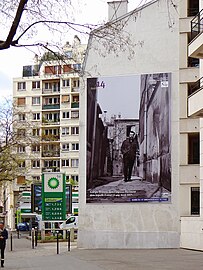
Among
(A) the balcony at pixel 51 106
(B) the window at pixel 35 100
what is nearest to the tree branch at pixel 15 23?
(A) the balcony at pixel 51 106

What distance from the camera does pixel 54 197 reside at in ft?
159

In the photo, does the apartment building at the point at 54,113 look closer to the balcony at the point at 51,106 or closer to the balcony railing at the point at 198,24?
the balcony at the point at 51,106

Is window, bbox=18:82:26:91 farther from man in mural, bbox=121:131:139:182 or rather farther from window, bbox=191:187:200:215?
window, bbox=191:187:200:215

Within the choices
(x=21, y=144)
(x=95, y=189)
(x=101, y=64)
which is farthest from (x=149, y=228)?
(x=21, y=144)

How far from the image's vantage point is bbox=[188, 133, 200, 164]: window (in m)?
42.2

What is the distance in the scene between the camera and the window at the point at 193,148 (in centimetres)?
4216

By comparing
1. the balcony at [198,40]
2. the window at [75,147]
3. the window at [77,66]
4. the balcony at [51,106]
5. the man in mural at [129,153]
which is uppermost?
the balcony at [51,106]

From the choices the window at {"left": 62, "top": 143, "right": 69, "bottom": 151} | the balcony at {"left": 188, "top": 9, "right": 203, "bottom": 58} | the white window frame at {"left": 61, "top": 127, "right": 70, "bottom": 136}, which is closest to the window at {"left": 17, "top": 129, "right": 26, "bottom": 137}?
the balcony at {"left": 188, "top": 9, "right": 203, "bottom": 58}

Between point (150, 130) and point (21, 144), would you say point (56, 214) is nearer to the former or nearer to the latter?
point (21, 144)

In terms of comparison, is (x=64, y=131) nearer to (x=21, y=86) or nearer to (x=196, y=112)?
(x=21, y=86)

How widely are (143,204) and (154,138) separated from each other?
375cm

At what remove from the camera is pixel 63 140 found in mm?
105875

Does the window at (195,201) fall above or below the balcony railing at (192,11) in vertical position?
below

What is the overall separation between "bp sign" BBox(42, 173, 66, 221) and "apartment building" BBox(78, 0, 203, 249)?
532 centimetres
